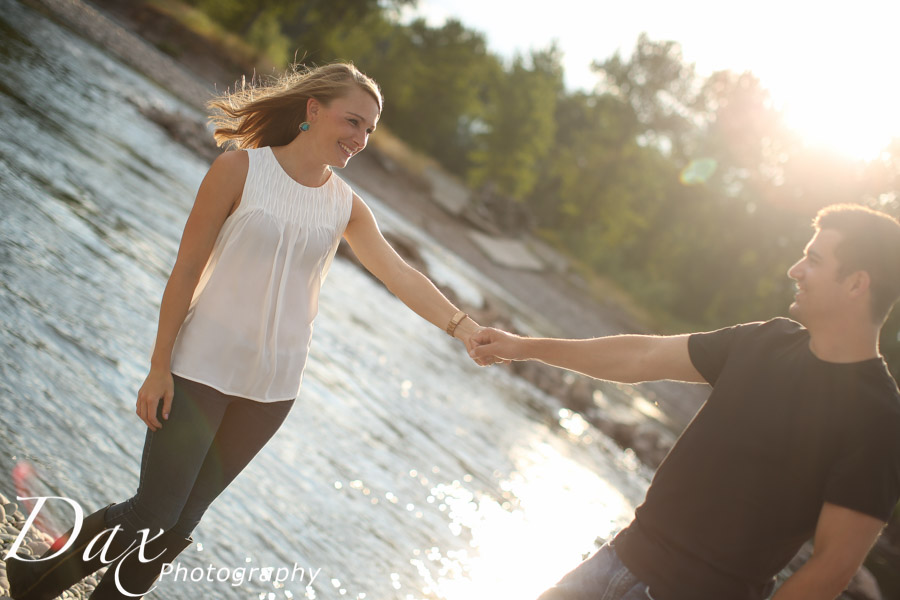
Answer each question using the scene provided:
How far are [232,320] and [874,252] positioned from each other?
2.38 m

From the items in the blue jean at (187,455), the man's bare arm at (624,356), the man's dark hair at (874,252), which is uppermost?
the man's dark hair at (874,252)

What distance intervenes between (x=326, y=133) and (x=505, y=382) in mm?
12199

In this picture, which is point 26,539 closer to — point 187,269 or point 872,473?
point 187,269

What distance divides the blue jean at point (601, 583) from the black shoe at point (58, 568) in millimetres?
1765

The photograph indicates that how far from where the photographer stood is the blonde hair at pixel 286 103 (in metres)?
3.54

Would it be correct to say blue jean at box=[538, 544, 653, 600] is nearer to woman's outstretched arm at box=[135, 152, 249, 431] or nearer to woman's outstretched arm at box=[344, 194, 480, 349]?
woman's outstretched arm at box=[344, 194, 480, 349]

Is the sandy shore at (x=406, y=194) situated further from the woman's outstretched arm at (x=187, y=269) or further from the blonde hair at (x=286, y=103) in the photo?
the woman's outstretched arm at (x=187, y=269)

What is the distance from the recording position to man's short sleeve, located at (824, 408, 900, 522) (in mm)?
2434

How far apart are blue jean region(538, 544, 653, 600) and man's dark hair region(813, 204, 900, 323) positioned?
3.98 ft

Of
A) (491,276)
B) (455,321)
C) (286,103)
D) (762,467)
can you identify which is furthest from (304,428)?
(491,276)

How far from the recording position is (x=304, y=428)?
309 inches

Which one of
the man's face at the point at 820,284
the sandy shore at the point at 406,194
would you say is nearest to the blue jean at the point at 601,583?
the man's face at the point at 820,284

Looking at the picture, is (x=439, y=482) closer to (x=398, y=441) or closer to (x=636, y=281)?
(x=398, y=441)

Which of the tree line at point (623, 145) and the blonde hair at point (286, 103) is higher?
the tree line at point (623, 145)
